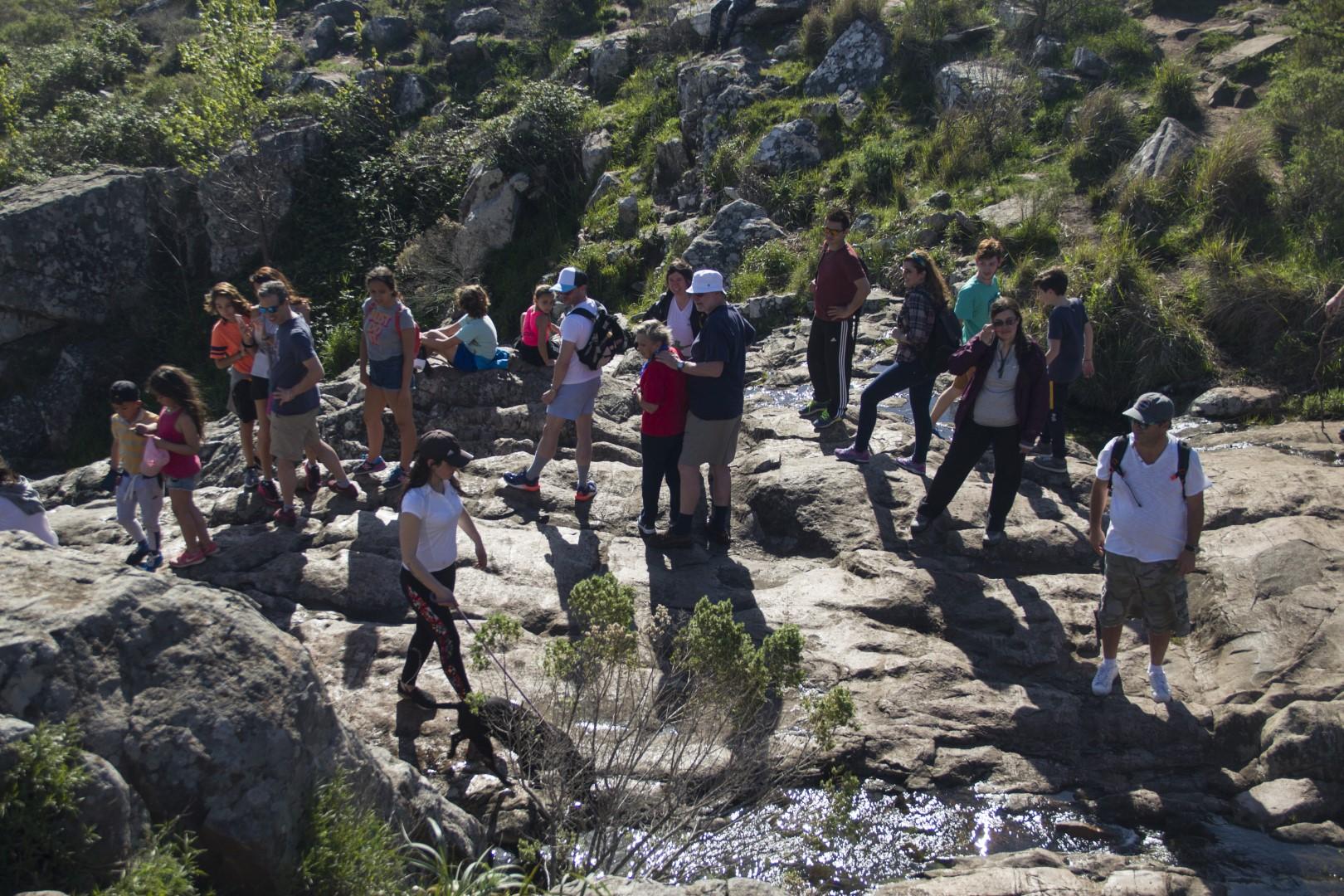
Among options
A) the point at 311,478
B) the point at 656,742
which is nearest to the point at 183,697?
the point at 656,742

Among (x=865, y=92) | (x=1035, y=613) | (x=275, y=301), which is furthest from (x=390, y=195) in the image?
(x=1035, y=613)

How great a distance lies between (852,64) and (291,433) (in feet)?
41.4

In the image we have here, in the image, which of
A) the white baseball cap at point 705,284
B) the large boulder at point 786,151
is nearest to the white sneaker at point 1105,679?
the white baseball cap at point 705,284

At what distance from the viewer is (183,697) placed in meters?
3.89

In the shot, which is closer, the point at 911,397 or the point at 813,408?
the point at 911,397

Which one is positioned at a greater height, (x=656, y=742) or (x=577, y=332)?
(x=577, y=332)

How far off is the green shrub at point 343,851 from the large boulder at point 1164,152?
11849 mm

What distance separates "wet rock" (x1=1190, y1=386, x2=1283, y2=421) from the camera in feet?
32.4

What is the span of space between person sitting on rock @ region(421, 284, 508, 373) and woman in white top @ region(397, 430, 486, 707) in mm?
3550

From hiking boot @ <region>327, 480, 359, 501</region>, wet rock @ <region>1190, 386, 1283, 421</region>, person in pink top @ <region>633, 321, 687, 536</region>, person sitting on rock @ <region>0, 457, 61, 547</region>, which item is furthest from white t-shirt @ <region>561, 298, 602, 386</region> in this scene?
wet rock @ <region>1190, 386, 1283, 421</region>

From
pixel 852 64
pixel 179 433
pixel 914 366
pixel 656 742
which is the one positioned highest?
pixel 852 64

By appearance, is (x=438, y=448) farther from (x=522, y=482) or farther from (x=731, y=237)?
(x=731, y=237)

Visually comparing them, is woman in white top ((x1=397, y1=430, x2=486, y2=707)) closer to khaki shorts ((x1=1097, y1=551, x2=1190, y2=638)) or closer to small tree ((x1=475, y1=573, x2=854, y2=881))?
small tree ((x1=475, y1=573, x2=854, y2=881))

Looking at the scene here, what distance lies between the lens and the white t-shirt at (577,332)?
7.34 m
